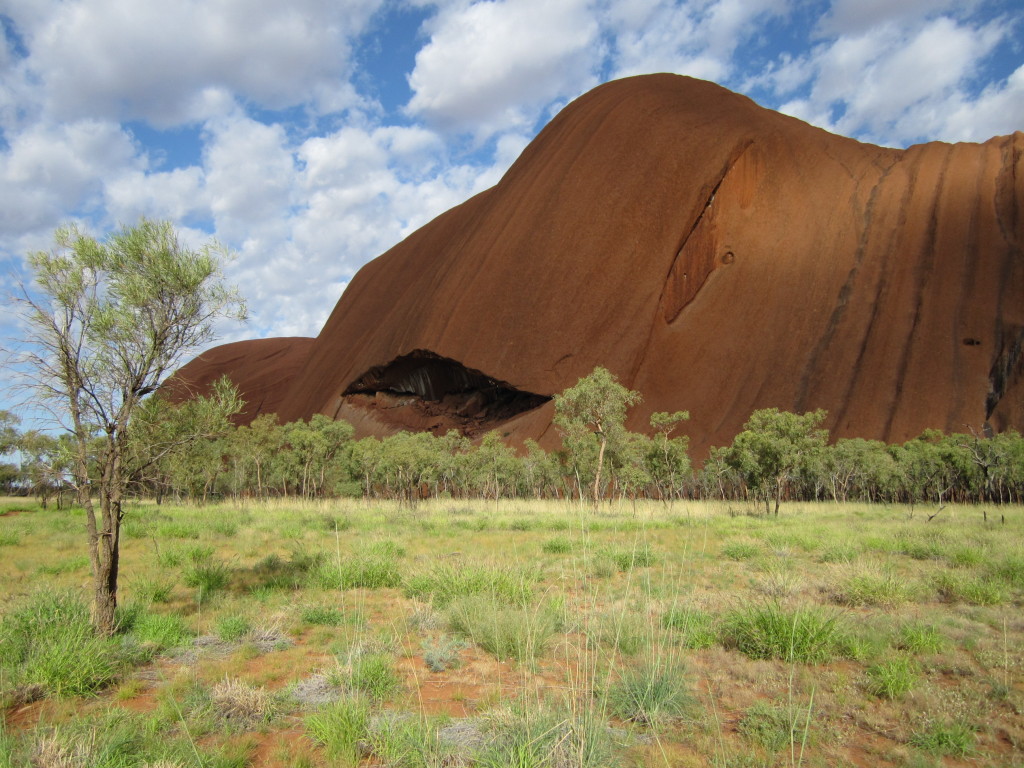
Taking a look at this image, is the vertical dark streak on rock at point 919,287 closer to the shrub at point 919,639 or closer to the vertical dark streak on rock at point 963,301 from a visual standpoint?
the vertical dark streak on rock at point 963,301

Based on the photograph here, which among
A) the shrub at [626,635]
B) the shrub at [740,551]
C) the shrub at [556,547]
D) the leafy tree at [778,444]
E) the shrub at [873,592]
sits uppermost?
the leafy tree at [778,444]

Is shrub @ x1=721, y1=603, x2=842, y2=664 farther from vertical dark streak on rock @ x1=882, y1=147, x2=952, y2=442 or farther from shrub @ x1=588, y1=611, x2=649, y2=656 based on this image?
vertical dark streak on rock @ x1=882, y1=147, x2=952, y2=442

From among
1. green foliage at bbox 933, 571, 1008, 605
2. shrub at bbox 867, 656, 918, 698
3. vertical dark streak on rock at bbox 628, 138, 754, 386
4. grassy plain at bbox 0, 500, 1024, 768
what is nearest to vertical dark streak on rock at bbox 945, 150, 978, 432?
vertical dark streak on rock at bbox 628, 138, 754, 386

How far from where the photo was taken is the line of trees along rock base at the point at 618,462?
2306cm

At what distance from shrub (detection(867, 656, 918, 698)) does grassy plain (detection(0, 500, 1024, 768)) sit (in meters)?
0.02

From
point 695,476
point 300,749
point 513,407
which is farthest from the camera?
point 513,407

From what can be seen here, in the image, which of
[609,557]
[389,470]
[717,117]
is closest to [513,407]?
[389,470]

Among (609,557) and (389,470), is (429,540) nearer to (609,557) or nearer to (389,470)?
(609,557)

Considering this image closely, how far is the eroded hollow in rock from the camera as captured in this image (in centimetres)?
4219

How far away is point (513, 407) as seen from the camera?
4166cm

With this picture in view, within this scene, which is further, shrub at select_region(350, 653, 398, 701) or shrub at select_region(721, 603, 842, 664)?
shrub at select_region(721, 603, 842, 664)

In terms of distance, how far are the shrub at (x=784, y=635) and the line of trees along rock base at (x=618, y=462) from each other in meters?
14.5

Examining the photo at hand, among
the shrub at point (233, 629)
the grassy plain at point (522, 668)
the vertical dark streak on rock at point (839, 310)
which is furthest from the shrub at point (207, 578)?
the vertical dark streak on rock at point (839, 310)

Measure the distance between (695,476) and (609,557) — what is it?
2596cm
